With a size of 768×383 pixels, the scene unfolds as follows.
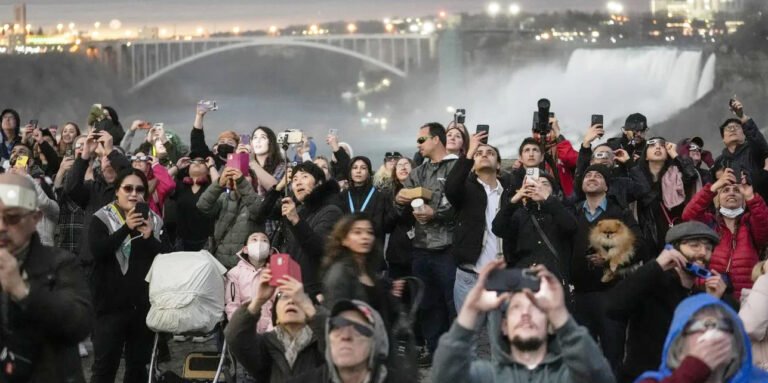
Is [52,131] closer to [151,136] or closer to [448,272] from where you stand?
[151,136]

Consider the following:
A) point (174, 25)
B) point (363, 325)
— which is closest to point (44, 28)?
point (174, 25)

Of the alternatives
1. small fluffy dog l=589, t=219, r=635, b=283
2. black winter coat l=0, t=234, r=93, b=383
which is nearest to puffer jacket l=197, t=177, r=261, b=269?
small fluffy dog l=589, t=219, r=635, b=283

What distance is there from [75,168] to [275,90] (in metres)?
29.5

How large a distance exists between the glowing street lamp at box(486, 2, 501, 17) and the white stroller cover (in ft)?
77.0

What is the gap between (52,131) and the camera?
15414 mm

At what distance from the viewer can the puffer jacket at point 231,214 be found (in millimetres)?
9992

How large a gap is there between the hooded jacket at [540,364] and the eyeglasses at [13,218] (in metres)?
1.42

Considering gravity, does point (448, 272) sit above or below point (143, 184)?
below

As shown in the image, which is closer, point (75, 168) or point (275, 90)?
point (75, 168)

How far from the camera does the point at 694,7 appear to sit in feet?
89.9

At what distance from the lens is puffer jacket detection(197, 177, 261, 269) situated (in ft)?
32.8

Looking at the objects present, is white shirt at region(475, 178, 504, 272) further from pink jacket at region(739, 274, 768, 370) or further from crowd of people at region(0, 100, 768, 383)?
pink jacket at region(739, 274, 768, 370)

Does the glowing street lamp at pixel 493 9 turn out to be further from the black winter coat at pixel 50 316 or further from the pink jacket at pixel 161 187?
the black winter coat at pixel 50 316

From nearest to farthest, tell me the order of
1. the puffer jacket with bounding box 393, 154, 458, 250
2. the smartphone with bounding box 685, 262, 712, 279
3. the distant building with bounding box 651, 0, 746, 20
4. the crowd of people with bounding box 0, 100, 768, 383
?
the crowd of people with bounding box 0, 100, 768, 383 → the smartphone with bounding box 685, 262, 712, 279 → the puffer jacket with bounding box 393, 154, 458, 250 → the distant building with bounding box 651, 0, 746, 20
